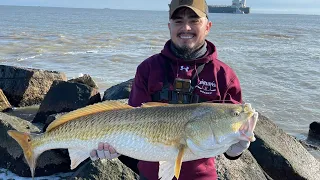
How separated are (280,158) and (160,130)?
12.0 ft

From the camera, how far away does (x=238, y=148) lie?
9.83ft

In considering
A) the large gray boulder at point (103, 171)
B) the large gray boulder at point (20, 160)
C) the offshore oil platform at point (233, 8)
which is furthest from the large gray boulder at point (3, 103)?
the offshore oil platform at point (233, 8)

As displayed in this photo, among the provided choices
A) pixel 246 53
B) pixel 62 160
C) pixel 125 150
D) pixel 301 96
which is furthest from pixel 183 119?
pixel 246 53

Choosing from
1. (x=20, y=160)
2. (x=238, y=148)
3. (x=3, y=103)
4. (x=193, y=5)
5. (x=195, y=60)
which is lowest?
(x=3, y=103)

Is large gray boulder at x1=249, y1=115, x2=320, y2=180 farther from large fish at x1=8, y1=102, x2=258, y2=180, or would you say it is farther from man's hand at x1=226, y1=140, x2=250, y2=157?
large fish at x1=8, y1=102, x2=258, y2=180

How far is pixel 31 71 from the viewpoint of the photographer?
1017 cm

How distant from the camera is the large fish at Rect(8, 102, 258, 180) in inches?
107

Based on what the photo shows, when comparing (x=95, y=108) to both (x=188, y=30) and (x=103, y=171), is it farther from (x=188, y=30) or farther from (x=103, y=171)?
(x=103, y=171)

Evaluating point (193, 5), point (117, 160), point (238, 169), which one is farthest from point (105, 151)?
point (238, 169)

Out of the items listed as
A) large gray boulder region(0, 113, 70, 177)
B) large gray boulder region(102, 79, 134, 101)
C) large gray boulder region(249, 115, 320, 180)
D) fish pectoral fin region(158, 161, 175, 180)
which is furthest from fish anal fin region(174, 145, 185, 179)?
large gray boulder region(102, 79, 134, 101)

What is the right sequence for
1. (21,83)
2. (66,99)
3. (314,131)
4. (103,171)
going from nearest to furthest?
(103,171), (66,99), (314,131), (21,83)

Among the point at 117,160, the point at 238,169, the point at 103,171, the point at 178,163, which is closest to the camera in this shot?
the point at 178,163

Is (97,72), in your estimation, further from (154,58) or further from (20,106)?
(154,58)

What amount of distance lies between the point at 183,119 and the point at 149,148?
34cm
